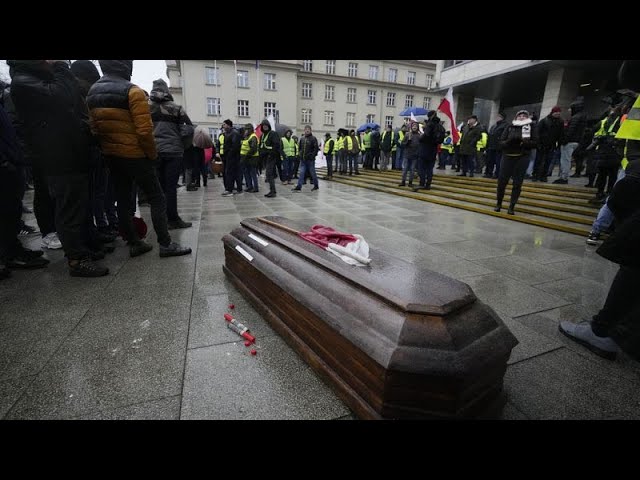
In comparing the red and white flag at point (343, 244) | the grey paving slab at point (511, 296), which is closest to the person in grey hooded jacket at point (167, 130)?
the red and white flag at point (343, 244)

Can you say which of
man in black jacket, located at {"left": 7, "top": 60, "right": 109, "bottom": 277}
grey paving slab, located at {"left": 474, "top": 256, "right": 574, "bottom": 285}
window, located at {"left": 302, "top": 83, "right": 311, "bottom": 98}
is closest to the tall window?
window, located at {"left": 302, "top": 83, "right": 311, "bottom": 98}

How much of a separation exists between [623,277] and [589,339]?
0.43 m

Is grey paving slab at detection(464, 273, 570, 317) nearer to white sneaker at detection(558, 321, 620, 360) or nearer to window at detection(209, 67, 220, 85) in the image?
white sneaker at detection(558, 321, 620, 360)

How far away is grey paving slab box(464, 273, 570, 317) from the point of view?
95.2 inches

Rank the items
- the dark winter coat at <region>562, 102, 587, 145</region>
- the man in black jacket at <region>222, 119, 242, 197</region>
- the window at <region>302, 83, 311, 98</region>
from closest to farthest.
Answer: the dark winter coat at <region>562, 102, 587, 145</region>, the man in black jacket at <region>222, 119, 242, 197</region>, the window at <region>302, 83, 311, 98</region>

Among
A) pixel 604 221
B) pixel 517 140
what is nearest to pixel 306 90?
pixel 517 140

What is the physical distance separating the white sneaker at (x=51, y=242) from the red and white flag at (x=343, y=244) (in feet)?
10.9

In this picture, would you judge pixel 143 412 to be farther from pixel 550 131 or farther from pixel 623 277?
pixel 550 131

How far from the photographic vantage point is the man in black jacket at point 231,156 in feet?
27.1

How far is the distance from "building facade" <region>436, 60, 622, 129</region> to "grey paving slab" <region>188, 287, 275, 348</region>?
41.7 feet

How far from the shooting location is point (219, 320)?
7.20ft
